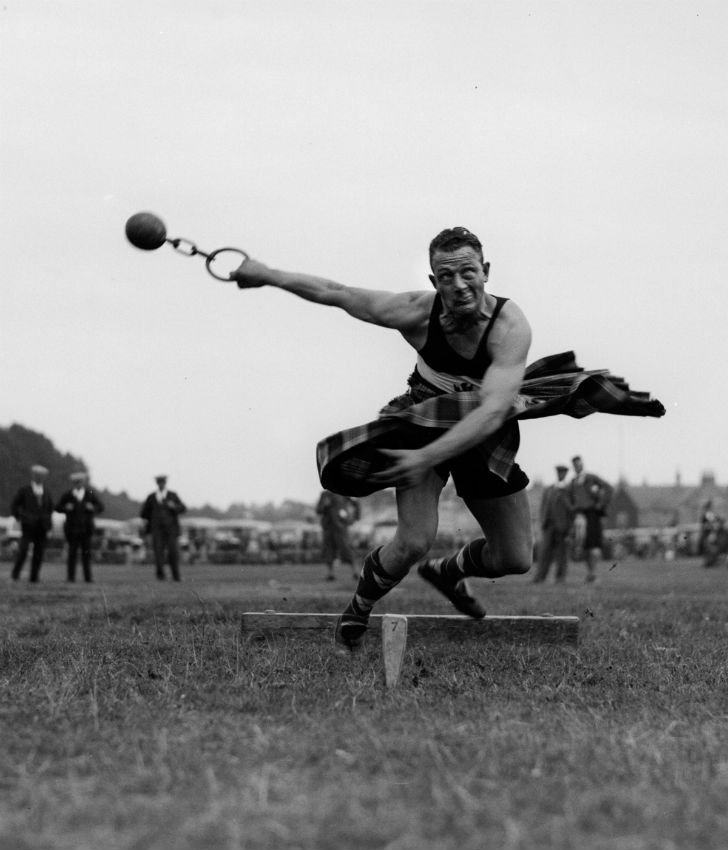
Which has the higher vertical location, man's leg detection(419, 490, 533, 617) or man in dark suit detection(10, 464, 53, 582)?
man in dark suit detection(10, 464, 53, 582)

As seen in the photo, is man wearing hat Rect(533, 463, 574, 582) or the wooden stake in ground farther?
man wearing hat Rect(533, 463, 574, 582)

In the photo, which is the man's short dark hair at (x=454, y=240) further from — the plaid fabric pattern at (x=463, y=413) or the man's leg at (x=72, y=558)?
the man's leg at (x=72, y=558)

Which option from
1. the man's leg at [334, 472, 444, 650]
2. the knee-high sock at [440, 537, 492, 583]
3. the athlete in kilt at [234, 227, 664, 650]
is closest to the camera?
the athlete in kilt at [234, 227, 664, 650]

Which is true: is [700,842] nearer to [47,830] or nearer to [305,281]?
[47,830]

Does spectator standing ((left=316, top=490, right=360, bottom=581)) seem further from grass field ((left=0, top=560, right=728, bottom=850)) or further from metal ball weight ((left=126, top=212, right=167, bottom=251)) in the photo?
metal ball weight ((left=126, top=212, right=167, bottom=251))

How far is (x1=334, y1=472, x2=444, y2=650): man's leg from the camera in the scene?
6598 mm

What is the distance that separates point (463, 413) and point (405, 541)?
721 mm

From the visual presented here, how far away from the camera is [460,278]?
631 cm

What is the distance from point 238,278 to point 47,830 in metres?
3.51

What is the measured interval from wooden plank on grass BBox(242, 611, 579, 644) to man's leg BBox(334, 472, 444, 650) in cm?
70

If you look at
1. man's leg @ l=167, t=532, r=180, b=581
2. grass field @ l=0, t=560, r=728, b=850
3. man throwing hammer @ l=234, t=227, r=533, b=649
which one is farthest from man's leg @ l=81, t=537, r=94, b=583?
man throwing hammer @ l=234, t=227, r=533, b=649

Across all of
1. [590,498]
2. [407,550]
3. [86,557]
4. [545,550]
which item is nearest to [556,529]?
[545,550]

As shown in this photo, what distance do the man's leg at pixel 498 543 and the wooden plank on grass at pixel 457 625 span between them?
0.29m

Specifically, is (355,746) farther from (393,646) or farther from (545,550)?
(545,550)
